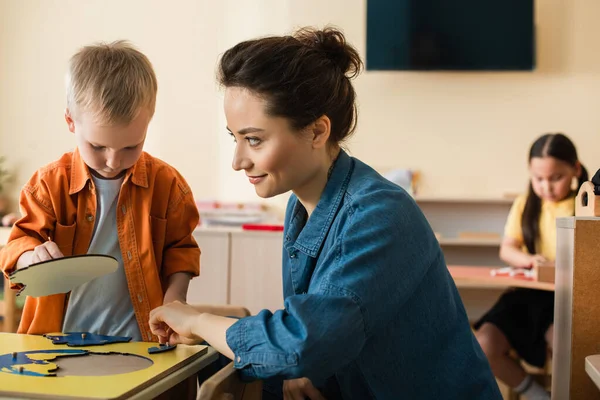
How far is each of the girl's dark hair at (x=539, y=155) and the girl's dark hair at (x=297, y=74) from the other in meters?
2.00

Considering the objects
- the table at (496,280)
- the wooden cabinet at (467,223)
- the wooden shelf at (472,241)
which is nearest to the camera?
the table at (496,280)

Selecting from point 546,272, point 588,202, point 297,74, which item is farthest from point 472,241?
point 297,74

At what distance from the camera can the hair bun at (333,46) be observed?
1469mm

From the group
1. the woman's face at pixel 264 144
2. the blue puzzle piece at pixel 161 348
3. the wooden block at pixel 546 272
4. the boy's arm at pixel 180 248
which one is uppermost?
the woman's face at pixel 264 144

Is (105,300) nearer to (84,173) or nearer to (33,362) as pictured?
(84,173)

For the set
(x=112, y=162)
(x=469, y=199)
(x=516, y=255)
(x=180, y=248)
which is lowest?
(x=516, y=255)

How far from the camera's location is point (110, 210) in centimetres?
173

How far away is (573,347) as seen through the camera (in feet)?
4.81

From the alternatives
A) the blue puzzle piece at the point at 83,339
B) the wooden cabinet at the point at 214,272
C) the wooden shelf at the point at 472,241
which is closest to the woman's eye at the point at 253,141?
the blue puzzle piece at the point at 83,339

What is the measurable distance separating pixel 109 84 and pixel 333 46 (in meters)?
0.50

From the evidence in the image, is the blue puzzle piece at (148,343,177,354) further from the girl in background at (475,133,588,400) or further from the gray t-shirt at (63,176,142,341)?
the girl in background at (475,133,588,400)

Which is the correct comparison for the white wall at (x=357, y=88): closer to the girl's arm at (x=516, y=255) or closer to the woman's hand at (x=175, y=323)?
the girl's arm at (x=516, y=255)

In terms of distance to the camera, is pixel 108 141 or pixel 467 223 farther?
pixel 467 223

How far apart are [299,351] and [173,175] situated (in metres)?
0.83
